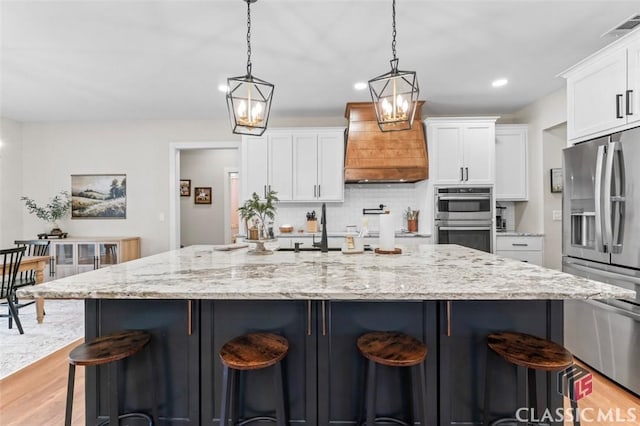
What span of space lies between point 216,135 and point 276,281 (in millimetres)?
4210

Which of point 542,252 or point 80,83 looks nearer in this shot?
point 80,83

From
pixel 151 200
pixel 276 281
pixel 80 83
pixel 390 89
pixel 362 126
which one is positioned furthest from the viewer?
pixel 151 200

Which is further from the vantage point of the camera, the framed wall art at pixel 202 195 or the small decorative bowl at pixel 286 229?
the framed wall art at pixel 202 195

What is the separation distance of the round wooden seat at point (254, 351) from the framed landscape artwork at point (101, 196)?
4702 millimetres

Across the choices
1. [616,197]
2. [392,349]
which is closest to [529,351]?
[392,349]

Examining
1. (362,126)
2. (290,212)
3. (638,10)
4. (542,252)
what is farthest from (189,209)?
(638,10)

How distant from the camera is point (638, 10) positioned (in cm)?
245

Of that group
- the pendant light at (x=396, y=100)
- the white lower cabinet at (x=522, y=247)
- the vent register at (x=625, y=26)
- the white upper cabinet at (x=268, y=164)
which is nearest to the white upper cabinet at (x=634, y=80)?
the vent register at (x=625, y=26)

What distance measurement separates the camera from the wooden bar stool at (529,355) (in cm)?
140

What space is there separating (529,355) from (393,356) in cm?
59

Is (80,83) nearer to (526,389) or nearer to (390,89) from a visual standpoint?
(390,89)

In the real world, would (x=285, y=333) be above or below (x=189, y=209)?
below

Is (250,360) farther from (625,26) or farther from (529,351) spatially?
(625,26)

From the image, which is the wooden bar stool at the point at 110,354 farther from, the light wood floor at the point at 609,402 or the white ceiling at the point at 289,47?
the light wood floor at the point at 609,402
